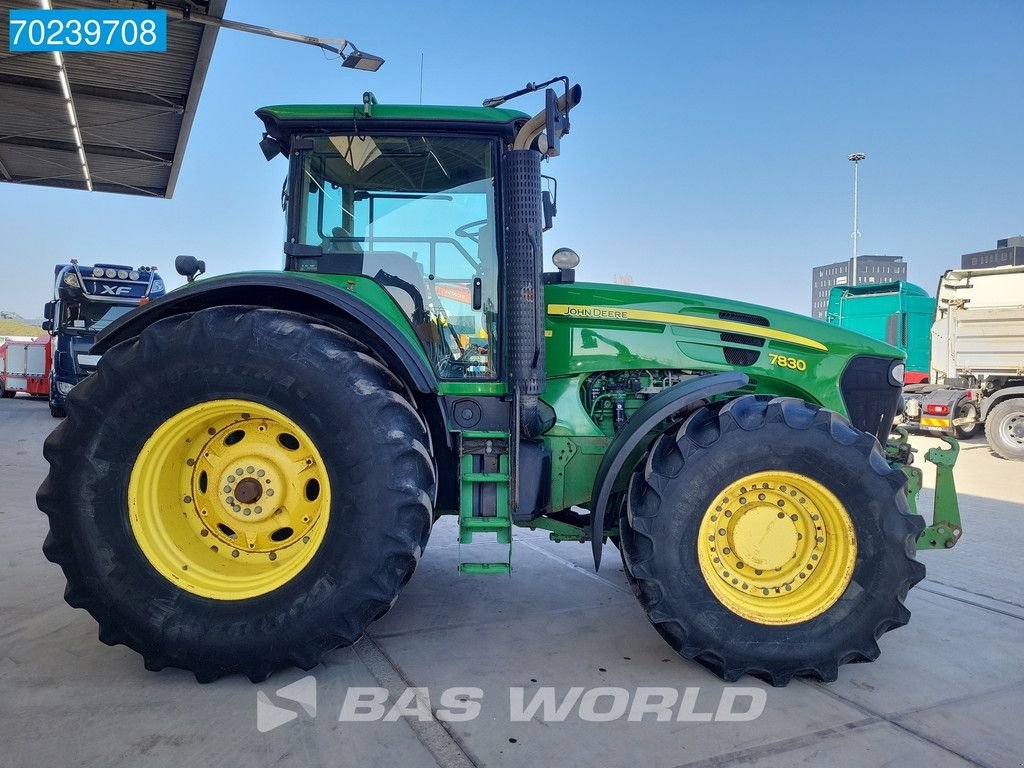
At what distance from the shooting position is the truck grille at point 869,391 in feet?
11.9

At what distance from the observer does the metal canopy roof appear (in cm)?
743

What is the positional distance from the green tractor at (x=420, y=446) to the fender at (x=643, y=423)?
0.01 meters

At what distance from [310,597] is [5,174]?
37.8ft

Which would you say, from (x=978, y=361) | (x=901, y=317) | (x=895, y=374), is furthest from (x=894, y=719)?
(x=901, y=317)

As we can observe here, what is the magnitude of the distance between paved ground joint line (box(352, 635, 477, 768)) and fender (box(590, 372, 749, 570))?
3.17 feet

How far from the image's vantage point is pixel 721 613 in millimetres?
2854

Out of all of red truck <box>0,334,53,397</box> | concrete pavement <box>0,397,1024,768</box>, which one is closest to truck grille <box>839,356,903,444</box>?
concrete pavement <box>0,397,1024,768</box>

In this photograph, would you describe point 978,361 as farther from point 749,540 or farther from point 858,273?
point 858,273

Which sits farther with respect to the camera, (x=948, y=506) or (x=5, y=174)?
(x=5, y=174)

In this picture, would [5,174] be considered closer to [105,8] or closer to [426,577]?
[105,8]

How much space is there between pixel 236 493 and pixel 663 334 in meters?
2.13

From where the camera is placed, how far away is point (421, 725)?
2.48m

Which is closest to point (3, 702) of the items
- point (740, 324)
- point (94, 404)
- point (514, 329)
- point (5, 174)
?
point (94, 404)

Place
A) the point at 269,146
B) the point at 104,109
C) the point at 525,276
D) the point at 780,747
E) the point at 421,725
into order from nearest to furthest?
the point at 780,747 < the point at 421,725 < the point at 525,276 < the point at 269,146 < the point at 104,109
